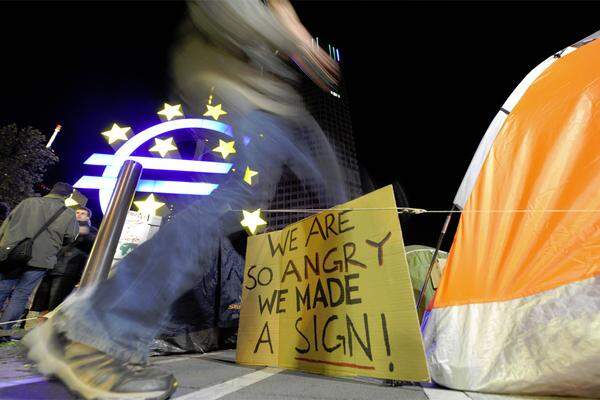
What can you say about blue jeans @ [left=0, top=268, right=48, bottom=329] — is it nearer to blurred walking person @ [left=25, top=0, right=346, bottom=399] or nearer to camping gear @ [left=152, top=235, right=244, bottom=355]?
camping gear @ [left=152, top=235, right=244, bottom=355]

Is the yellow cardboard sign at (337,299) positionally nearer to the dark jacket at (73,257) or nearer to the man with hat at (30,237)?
the man with hat at (30,237)

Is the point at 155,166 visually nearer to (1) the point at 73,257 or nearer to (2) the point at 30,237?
(1) the point at 73,257

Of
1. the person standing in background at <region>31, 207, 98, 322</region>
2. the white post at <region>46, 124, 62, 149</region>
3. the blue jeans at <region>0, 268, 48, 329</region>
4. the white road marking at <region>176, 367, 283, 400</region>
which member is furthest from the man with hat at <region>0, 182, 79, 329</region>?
the white post at <region>46, 124, 62, 149</region>

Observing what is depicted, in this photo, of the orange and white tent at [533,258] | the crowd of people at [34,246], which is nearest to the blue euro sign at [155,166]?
the crowd of people at [34,246]

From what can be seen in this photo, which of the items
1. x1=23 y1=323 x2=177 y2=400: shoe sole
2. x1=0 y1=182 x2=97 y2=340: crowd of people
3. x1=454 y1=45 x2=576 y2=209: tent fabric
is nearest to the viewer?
x1=23 y1=323 x2=177 y2=400: shoe sole

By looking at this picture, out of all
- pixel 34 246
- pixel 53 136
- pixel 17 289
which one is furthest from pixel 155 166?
pixel 53 136

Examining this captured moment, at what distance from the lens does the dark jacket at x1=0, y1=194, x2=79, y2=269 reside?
3.27 metres

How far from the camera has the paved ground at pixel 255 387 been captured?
1445 mm

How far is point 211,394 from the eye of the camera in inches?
59.0

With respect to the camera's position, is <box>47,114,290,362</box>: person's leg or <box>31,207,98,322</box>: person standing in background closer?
<box>47,114,290,362</box>: person's leg

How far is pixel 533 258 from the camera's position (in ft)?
5.56

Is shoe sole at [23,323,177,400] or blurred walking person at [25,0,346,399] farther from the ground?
blurred walking person at [25,0,346,399]

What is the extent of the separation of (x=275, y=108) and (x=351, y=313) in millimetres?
3250

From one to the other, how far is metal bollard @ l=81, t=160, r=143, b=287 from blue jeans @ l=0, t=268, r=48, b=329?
196 cm
